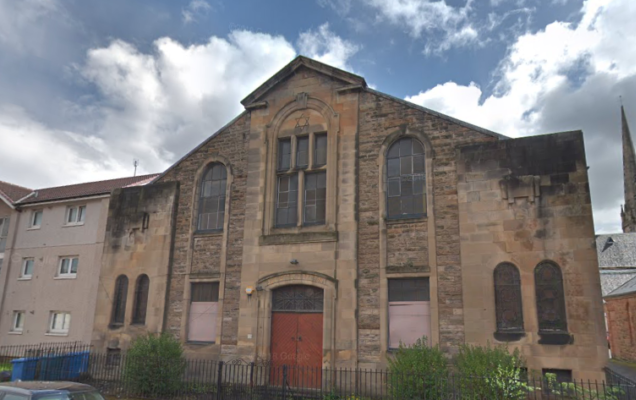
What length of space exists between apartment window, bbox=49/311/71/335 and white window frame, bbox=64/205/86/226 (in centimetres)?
412

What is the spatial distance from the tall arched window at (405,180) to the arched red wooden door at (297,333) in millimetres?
3582

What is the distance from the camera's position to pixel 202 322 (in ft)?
53.1

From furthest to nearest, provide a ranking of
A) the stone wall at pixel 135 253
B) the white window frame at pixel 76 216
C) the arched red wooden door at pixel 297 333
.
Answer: the white window frame at pixel 76 216
the stone wall at pixel 135 253
the arched red wooden door at pixel 297 333

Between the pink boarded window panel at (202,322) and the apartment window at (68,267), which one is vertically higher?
the apartment window at (68,267)

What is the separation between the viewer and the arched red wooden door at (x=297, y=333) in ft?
46.8

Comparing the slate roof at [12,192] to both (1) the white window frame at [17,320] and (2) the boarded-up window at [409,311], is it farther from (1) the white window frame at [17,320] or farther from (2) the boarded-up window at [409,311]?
(2) the boarded-up window at [409,311]

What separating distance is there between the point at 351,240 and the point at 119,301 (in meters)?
9.25

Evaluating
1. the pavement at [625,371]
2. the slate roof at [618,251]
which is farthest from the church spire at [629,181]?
the pavement at [625,371]

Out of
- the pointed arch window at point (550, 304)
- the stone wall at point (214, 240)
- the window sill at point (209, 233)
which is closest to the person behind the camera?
the pointed arch window at point (550, 304)

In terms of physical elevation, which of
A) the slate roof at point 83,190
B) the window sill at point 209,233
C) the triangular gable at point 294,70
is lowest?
the window sill at point 209,233

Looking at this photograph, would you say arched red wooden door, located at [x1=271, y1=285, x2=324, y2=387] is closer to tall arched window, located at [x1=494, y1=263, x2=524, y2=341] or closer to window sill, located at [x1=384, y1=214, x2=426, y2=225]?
window sill, located at [x1=384, y1=214, x2=426, y2=225]

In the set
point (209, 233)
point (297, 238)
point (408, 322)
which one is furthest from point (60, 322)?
point (408, 322)

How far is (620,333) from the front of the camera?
90.2 feet

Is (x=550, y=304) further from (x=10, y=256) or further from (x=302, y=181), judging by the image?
(x=10, y=256)
